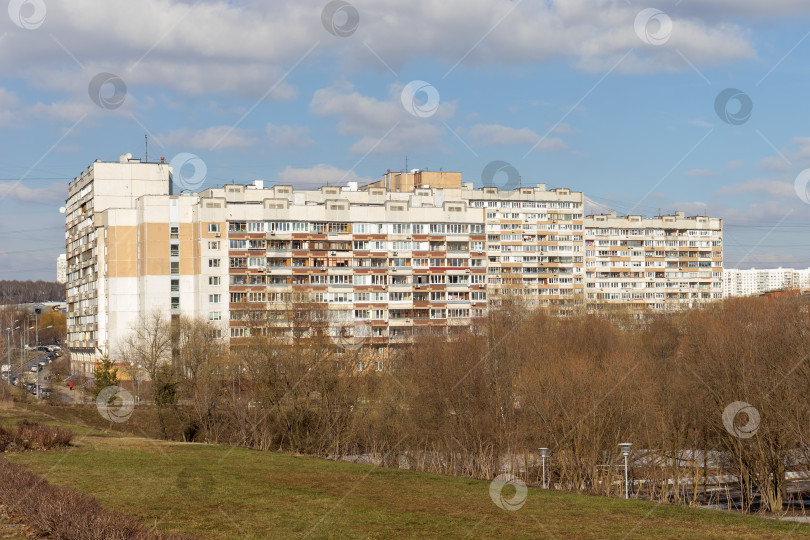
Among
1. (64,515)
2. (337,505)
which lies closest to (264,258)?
(337,505)

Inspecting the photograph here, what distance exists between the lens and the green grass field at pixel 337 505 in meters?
18.3

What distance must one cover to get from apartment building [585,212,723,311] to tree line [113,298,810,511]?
227ft

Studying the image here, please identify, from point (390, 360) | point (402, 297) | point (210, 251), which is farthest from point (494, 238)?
point (390, 360)

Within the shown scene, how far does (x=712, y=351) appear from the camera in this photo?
49.7 m

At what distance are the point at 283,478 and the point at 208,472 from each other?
2.30 metres

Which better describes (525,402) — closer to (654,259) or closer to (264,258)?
(264,258)

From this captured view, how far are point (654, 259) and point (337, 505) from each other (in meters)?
135

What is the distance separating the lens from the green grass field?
60.0 feet

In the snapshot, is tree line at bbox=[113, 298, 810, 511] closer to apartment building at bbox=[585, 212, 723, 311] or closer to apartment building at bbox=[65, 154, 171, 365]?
apartment building at bbox=[65, 154, 171, 365]

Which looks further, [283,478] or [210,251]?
[210,251]

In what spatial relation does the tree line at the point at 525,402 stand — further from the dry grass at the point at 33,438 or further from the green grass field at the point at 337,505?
the green grass field at the point at 337,505

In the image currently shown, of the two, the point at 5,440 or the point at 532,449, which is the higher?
the point at 5,440

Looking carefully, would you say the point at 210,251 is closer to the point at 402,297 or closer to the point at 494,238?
the point at 402,297

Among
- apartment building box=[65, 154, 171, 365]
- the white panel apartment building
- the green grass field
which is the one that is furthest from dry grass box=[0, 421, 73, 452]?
apartment building box=[65, 154, 171, 365]
